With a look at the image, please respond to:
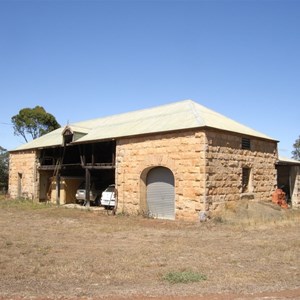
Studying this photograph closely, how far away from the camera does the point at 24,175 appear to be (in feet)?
98.4

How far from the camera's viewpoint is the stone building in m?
16.6

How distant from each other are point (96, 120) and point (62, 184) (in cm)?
556

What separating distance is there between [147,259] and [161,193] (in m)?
10.1

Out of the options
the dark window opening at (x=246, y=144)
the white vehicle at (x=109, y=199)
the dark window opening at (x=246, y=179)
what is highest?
the dark window opening at (x=246, y=144)

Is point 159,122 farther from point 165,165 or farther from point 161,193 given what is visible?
point 161,193

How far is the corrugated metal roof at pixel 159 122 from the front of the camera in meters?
18.0

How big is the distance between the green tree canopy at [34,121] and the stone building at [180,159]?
92.4 ft

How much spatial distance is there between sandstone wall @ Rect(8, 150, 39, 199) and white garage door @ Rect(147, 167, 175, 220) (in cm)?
1291

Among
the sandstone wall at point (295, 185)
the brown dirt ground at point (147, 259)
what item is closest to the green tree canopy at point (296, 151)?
the sandstone wall at point (295, 185)

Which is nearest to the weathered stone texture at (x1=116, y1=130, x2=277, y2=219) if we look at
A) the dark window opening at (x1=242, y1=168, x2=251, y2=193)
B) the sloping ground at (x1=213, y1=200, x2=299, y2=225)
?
the dark window opening at (x1=242, y1=168, x2=251, y2=193)

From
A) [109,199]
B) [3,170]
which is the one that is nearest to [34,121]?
[3,170]

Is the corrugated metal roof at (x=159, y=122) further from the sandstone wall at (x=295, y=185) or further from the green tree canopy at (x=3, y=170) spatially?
the green tree canopy at (x=3, y=170)

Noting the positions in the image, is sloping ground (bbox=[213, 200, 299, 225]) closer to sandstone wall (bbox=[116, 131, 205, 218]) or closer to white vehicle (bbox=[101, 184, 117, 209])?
sandstone wall (bbox=[116, 131, 205, 218])

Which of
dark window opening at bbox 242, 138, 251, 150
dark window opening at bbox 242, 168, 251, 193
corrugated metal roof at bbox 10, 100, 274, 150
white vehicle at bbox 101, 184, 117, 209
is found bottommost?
white vehicle at bbox 101, 184, 117, 209
